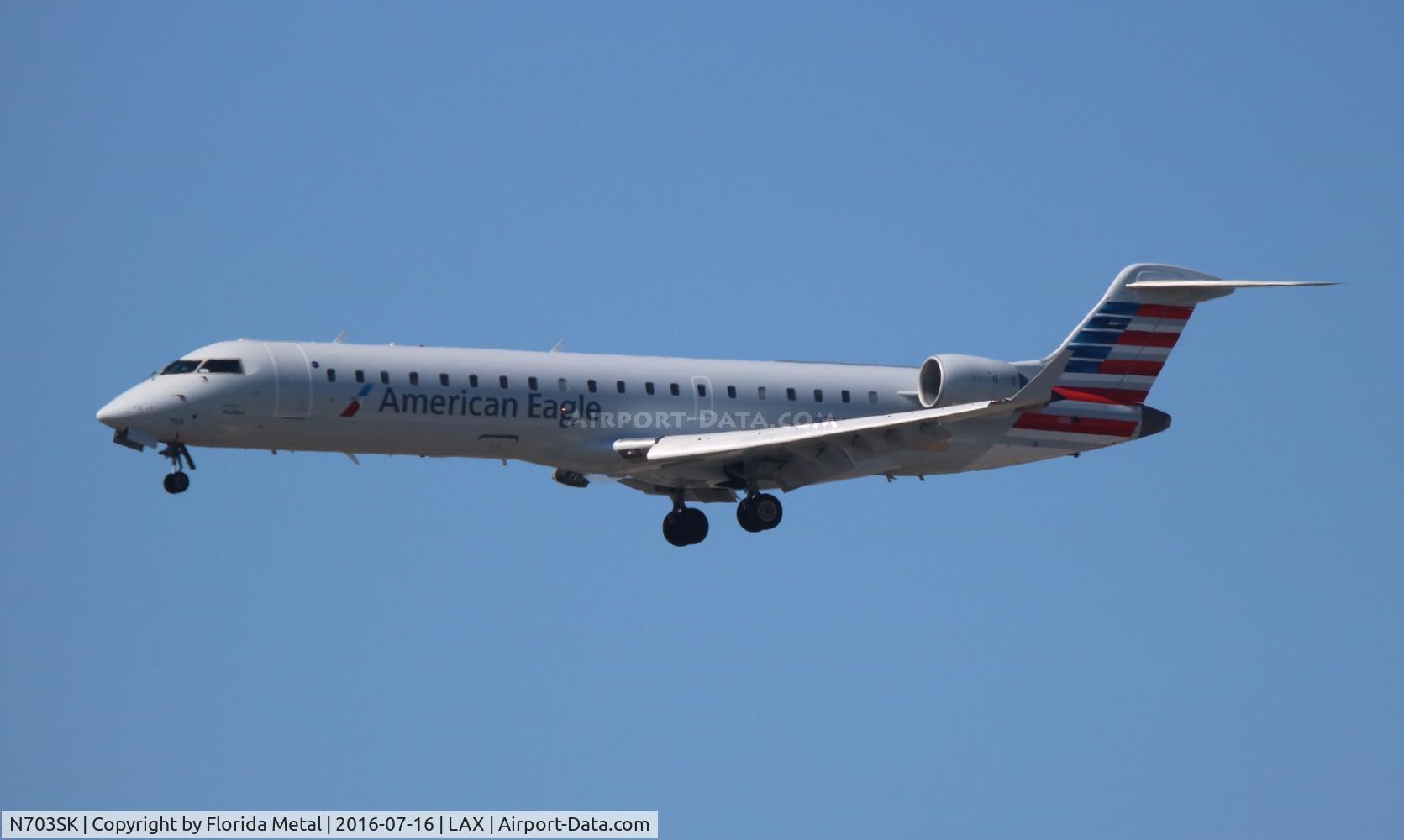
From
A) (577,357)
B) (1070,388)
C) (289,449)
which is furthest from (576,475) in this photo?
(1070,388)

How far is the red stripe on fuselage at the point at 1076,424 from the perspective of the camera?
44.6 metres

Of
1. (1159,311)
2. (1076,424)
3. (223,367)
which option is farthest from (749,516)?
(223,367)

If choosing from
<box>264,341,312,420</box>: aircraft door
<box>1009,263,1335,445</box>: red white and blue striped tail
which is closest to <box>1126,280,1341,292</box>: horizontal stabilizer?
<box>1009,263,1335,445</box>: red white and blue striped tail

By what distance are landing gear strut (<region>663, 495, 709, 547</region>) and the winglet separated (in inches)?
326

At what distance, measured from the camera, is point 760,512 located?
140 feet

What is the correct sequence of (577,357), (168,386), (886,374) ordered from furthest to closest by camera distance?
(886,374) < (577,357) < (168,386)

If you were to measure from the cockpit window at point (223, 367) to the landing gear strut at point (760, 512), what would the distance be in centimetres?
1010

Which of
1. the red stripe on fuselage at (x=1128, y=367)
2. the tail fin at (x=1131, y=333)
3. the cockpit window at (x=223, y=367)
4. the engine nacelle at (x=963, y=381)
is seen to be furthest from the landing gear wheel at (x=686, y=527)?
the cockpit window at (x=223, y=367)

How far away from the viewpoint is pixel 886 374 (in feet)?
147

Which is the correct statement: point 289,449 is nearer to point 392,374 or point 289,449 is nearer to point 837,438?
point 392,374

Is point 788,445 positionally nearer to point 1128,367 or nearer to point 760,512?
point 760,512

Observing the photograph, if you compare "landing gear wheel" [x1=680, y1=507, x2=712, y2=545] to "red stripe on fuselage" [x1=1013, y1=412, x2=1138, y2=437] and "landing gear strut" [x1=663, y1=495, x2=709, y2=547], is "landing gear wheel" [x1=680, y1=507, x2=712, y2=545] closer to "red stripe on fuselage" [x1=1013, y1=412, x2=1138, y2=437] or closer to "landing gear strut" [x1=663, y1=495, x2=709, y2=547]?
"landing gear strut" [x1=663, y1=495, x2=709, y2=547]

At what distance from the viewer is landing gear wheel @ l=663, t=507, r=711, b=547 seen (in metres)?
44.7

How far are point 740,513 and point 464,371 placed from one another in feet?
20.8
